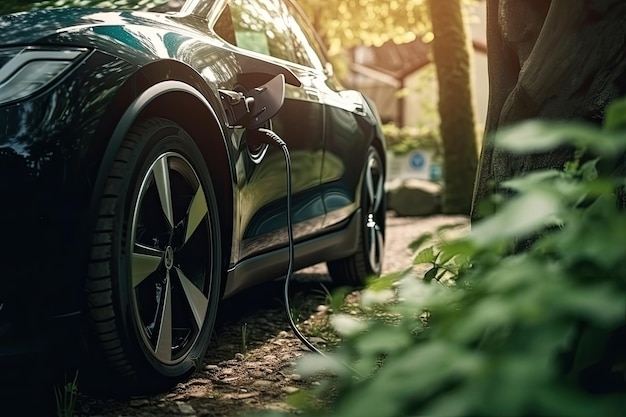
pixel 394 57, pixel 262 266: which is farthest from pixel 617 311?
pixel 394 57

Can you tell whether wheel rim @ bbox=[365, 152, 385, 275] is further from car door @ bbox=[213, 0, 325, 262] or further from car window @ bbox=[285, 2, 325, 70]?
car door @ bbox=[213, 0, 325, 262]

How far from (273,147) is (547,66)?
3.67 feet

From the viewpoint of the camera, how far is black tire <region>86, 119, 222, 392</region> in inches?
115

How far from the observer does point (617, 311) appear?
1354 millimetres

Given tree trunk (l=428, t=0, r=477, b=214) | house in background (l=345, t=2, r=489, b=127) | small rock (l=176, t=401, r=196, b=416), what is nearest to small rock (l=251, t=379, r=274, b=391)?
small rock (l=176, t=401, r=196, b=416)

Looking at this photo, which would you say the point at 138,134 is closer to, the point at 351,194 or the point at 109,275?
the point at 109,275

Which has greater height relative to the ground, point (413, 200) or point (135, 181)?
point (135, 181)

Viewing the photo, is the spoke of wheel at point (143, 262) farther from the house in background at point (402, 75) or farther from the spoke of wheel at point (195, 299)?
the house in background at point (402, 75)

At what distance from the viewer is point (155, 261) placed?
10.4 feet

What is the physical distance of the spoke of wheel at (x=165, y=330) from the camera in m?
3.21

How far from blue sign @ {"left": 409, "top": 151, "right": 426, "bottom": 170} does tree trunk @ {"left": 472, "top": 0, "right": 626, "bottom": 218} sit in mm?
17608

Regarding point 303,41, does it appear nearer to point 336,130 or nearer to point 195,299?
point 336,130

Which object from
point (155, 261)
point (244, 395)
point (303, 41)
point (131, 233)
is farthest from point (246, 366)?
point (303, 41)

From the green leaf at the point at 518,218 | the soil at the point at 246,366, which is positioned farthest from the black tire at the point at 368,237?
the green leaf at the point at 518,218
